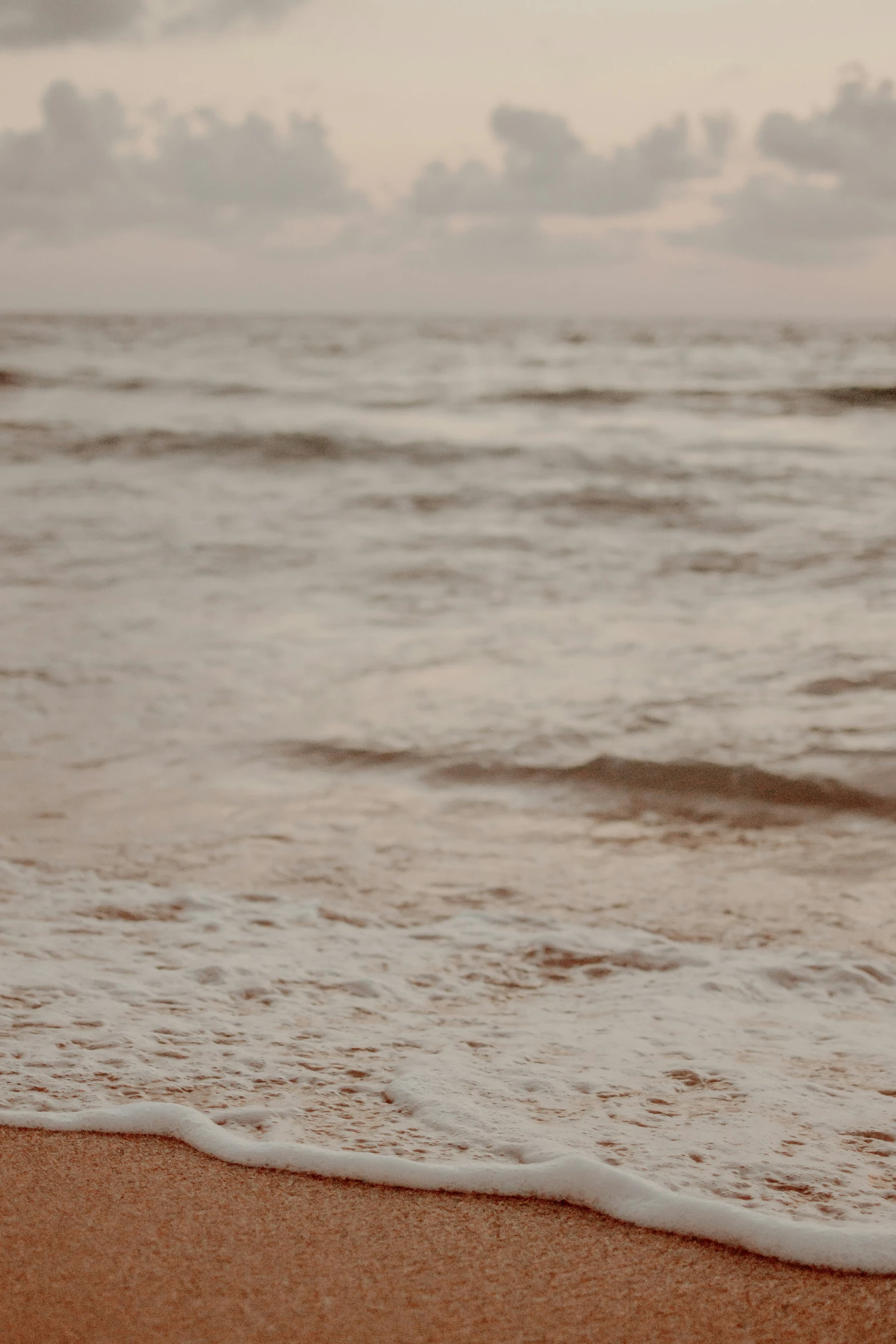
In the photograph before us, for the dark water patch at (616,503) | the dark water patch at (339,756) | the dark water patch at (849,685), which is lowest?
the dark water patch at (339,756)

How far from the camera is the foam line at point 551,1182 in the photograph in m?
1.75

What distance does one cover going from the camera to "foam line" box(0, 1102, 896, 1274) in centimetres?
175

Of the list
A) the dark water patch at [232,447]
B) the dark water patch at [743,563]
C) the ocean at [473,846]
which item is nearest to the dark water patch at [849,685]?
the ocean at [473,846]

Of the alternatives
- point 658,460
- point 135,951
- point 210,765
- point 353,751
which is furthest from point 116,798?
point 658,460

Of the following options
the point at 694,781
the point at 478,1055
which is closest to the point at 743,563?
the point at 694,781

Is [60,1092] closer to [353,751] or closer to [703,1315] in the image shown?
[703,1315]

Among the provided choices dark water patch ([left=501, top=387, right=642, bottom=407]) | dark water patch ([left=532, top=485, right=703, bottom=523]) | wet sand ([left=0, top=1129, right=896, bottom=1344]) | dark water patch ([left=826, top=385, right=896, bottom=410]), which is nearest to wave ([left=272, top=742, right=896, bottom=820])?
wet sand ([left=0, top=1129, right=896, bottom=1344])

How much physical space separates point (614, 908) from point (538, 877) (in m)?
0.29

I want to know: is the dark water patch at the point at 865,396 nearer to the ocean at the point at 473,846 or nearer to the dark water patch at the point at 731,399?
the dark water patch at the point at 731,399

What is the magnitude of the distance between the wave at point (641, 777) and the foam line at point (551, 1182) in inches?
88.6

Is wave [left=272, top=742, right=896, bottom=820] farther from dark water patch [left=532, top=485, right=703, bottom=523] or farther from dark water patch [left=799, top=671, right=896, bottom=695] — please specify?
dark water patch [left=532, top=485, right=703, bottom=523]

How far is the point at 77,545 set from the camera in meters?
8.09

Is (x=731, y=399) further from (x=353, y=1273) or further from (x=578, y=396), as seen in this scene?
(x=353, y=1273)

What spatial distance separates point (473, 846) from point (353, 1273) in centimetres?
201
